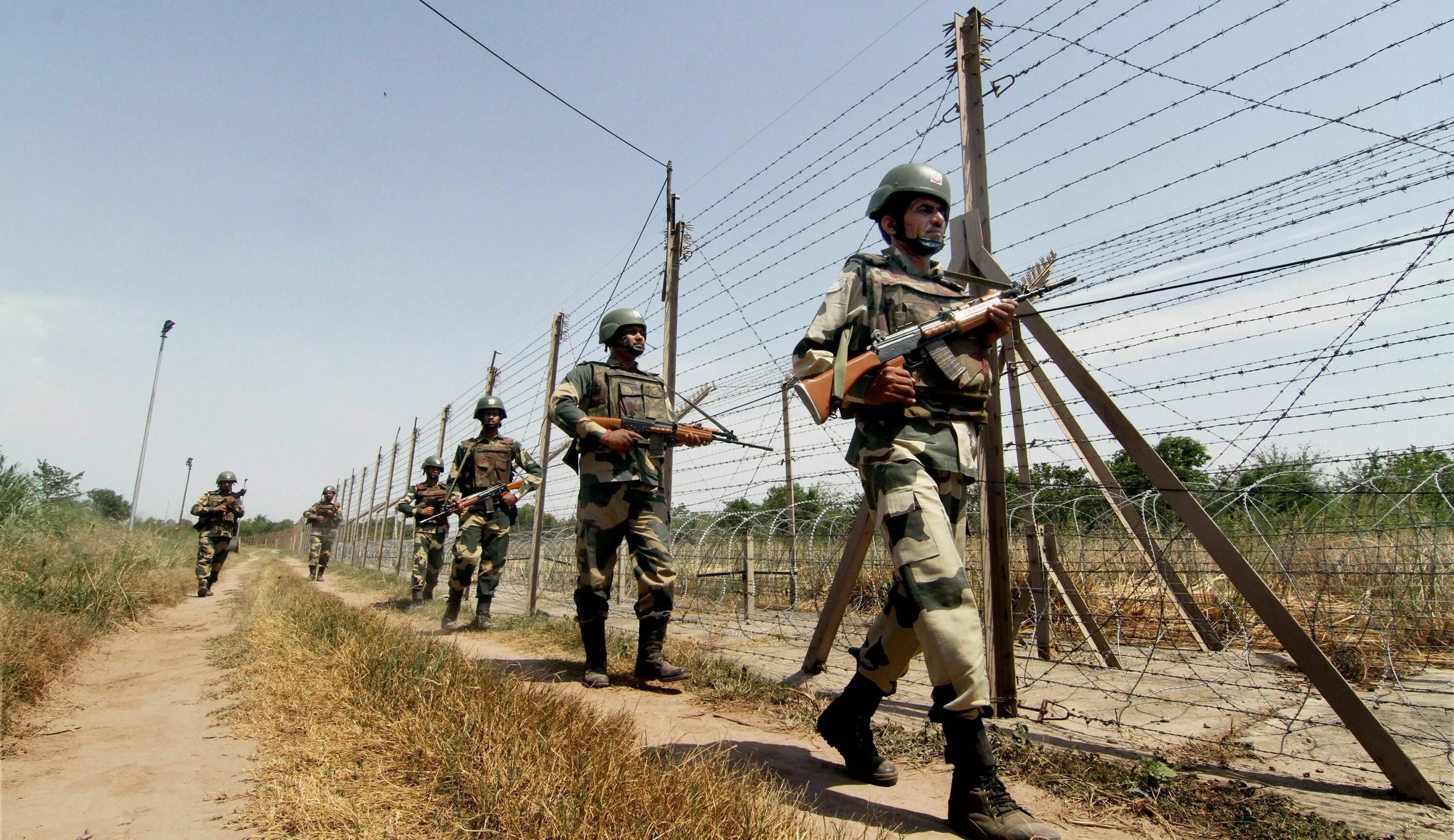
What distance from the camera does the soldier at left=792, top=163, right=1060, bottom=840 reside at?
1.89 metres

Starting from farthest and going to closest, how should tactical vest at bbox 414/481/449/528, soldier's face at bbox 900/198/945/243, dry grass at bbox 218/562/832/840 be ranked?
1. tactical vest at bbox 414/481/449/528
2. soldier's face at bbox 900/198/945/243
3. dry grass at bbox 218/562/832/840

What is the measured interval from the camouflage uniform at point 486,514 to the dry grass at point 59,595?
2.63m

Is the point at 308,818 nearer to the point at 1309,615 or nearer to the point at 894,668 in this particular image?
the point at 894,668

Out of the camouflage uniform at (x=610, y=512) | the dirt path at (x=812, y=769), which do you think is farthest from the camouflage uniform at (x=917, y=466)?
the camouflage uniform at (x=610, y=512)

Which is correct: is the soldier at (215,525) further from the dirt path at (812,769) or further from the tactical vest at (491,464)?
the dirt path at (812,769)

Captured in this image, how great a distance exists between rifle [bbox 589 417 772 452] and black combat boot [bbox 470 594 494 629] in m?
2.84

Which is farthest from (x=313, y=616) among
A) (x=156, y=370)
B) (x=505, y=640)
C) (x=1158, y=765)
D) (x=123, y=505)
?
(x=123, y=505)

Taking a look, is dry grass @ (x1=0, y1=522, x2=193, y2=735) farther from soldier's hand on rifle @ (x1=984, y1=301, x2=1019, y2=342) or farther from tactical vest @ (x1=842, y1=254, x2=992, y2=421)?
soldier's hand on rifle @ (x1=984, y1=301, x2=1019, y2=342)

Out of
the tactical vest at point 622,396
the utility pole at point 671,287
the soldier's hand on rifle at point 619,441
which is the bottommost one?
the soldier's hand on rifle at point 619,441

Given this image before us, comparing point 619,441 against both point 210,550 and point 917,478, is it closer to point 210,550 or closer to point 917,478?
point 917,478

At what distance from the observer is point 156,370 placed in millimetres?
21922

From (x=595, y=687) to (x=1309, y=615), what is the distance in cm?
408

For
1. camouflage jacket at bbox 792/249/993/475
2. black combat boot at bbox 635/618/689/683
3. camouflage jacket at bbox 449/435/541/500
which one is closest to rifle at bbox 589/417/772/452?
black combat boot at bbox 635/618/689/683

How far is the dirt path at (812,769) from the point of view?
1909 millimetres
